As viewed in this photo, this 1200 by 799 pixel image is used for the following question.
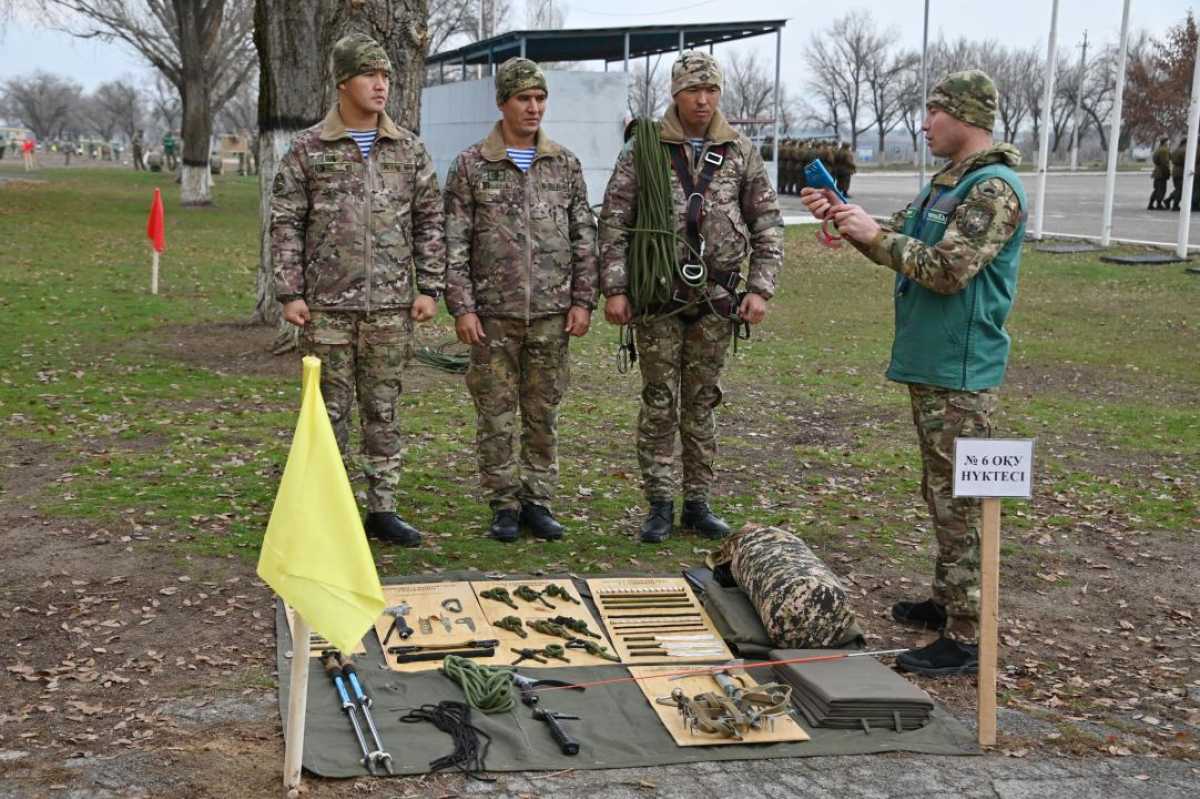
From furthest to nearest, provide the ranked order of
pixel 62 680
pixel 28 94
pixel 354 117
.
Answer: pixel 28 94
pixel 354 117
pixel 62 680

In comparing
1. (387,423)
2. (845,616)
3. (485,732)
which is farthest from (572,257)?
(485,732)

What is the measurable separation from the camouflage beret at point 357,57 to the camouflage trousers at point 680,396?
182 centimetres

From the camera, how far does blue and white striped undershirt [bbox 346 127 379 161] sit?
251 inches

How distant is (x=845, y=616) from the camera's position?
5465 mm

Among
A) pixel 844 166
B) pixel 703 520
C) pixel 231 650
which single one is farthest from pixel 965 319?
pixel 844 166

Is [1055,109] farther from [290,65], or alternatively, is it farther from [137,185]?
[290,65]

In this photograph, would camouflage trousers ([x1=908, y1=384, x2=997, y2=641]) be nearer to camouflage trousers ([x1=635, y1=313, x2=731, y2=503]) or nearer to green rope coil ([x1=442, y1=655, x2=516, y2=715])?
camouflage trousers ([x1=635, y1=313, x2=731, y2=503])

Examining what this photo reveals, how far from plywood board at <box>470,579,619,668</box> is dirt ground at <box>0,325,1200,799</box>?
3.08 feet

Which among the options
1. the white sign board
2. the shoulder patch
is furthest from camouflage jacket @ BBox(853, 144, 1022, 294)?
the white sign board

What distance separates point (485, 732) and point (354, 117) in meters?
3.16

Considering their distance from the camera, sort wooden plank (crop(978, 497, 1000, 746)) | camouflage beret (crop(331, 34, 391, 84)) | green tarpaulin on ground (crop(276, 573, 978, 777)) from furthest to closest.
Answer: camouflage beret (crop(331, 34, 391, 84))
wooden plank (crop(978, 497, 1000, 746))
green tarpaulin on ground (crop(276, 573, 978, 777))

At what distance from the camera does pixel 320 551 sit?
4008mm

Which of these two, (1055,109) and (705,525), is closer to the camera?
(705,525)

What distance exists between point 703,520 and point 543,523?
34.1 inches
